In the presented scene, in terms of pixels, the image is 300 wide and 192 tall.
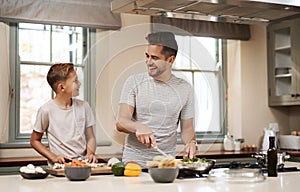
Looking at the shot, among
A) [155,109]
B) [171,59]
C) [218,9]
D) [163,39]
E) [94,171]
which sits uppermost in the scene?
[218,9]

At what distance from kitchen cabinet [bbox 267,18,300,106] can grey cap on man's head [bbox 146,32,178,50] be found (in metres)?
2.20

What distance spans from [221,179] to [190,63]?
4.38 ft

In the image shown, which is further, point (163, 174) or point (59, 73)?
point (59, 73)

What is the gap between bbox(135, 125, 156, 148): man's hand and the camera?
244 cm

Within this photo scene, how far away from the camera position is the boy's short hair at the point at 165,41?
2.81 m

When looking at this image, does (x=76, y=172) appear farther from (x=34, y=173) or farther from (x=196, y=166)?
(x=196, y=166)

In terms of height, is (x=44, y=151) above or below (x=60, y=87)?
below

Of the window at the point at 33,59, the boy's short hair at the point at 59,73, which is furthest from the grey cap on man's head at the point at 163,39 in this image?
the window at the point at 33,59

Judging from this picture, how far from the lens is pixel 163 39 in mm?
2842

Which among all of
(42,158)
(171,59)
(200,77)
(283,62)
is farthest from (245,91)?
(171,59)

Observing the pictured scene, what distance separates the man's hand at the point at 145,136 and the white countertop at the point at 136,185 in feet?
1.34

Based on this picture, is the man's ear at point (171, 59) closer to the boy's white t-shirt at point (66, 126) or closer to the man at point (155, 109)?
the man at point (155, 109)

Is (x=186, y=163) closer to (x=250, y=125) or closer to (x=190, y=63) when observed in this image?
(x=190, y=63)

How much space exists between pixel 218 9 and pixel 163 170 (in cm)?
117
